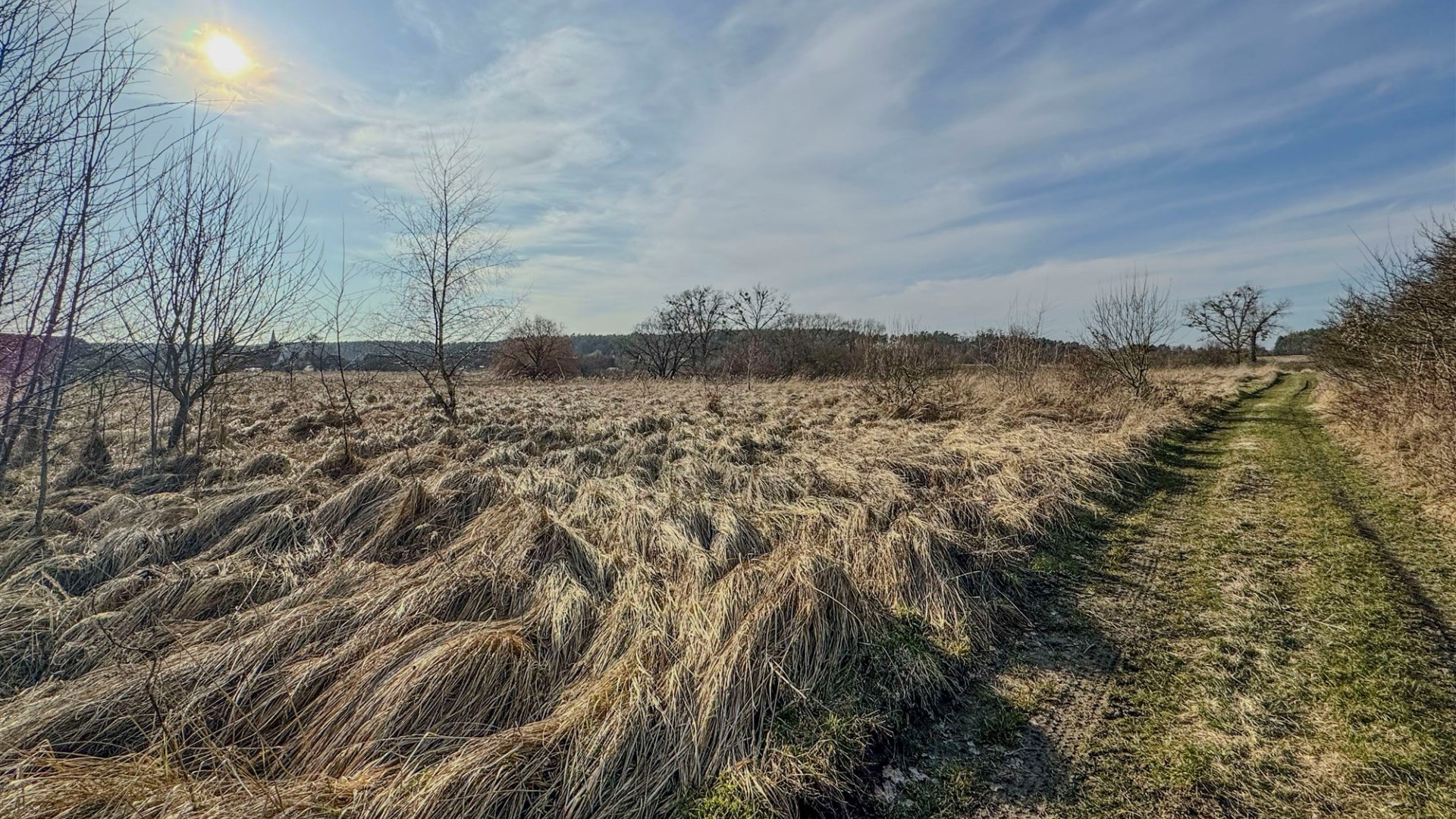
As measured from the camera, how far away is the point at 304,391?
15000 millimetres

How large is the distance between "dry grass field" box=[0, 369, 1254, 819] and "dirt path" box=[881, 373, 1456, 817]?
0.39 metres

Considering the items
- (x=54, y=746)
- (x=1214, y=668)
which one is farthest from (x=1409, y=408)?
(x=54, y=746)

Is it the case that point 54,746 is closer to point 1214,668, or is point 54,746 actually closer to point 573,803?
point 573,803

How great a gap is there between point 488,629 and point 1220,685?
372cm

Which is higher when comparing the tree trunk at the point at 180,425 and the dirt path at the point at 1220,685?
the tree trunk at the point at 180,425

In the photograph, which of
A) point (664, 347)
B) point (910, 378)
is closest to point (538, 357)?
point (664, 347)

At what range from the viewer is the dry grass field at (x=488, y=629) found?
2.11 m

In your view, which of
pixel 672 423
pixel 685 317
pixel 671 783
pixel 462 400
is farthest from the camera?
pixel 685 317

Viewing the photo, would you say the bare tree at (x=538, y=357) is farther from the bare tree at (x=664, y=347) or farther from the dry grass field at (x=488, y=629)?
the dry grass field at (x=488, y=629)

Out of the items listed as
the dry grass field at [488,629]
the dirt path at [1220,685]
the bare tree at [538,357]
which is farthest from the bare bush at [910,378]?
the bare tree at [538,357]

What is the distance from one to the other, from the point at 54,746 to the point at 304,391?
1563 cm

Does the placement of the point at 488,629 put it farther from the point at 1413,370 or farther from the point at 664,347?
the point at 664,347

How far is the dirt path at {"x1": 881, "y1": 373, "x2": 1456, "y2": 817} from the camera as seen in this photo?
2166mm

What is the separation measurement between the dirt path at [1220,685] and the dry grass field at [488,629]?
1.27 ft
